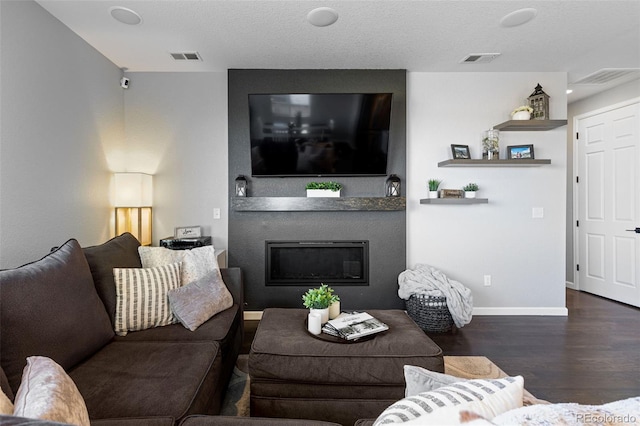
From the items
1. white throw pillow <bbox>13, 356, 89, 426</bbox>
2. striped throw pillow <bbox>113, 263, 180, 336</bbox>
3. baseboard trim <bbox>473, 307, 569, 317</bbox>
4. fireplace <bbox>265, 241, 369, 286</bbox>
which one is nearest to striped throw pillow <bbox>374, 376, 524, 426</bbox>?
white throw pillow <bbox>13, 356, 89, 426</bbox>

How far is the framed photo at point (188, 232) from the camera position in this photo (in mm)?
3238

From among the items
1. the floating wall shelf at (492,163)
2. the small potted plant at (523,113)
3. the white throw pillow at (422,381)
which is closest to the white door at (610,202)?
the floating wall shelf at (492,163)

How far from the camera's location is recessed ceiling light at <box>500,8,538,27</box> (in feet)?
7.66

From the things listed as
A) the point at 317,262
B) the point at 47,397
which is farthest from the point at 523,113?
the point at 47,397

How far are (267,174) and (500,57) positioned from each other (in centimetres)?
260

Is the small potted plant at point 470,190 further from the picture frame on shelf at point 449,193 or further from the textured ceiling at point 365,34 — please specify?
the textured ceiling at point 365,34

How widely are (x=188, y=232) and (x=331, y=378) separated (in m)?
2.29

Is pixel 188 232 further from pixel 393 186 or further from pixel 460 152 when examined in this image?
pixel 460 152

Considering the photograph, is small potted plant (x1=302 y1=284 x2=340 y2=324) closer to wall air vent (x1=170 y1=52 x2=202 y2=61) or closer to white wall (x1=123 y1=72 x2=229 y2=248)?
white wall (x1=123 y1=72 x2=229 y2=248)

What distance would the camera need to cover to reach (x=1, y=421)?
0.47m

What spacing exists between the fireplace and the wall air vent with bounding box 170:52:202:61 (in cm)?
198

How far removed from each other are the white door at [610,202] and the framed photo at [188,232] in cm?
505

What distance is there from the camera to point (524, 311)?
11.4 ft

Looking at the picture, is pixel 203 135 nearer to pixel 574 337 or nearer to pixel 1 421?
pixel 1 421
